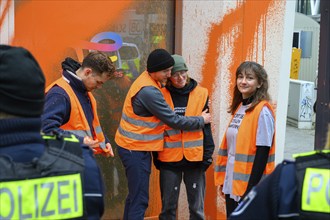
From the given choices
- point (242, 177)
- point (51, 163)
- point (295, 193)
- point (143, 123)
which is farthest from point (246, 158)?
point (51, 163)

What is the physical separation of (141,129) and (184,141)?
0.38 m

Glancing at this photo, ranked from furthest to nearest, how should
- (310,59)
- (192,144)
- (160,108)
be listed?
(310,59), (192,144), (160,108)

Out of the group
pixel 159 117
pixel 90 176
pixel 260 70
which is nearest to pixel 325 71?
pixel 260 70

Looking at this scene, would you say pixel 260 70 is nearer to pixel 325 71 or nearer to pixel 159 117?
pixel 325 71

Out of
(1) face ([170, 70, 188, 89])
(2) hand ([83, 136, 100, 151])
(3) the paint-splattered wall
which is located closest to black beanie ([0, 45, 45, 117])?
(2) hand ([83, 136, 100, 151])

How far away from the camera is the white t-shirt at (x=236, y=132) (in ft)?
13.5

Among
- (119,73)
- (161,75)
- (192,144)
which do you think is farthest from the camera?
(119,73)

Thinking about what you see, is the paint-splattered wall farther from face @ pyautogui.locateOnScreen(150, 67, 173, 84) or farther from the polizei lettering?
the polizei lettering

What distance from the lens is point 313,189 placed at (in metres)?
2.14

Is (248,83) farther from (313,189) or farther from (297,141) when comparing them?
(297,141)

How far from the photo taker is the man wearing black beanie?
4.75 metres

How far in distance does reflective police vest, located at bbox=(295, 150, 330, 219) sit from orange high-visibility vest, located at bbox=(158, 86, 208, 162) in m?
2.69

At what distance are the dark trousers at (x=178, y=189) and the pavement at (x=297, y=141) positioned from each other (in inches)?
204

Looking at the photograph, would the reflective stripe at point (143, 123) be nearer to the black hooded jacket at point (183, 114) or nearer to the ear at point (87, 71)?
the black hooded jacket at point (183, 114)
